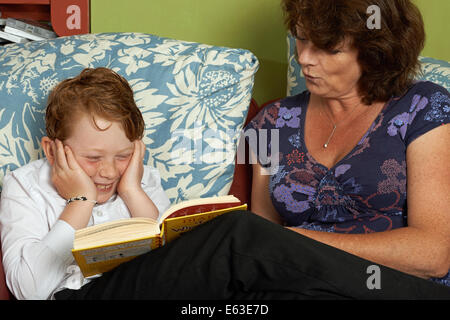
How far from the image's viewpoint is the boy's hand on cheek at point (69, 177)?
1.27 metres

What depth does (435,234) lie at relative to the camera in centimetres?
121

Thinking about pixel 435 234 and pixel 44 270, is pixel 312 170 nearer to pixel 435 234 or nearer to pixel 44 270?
pixel 435 234

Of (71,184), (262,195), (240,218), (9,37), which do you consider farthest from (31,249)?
(9,37)

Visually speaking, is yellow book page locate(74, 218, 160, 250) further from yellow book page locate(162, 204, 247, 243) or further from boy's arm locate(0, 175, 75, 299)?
boy's arm locate(0, 175, 75, 299)

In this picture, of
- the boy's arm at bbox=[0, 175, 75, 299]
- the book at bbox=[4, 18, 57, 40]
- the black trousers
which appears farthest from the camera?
the book at bbox=[4, 18, 57, 40]

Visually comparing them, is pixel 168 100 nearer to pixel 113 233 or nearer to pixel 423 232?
pixel 113 233

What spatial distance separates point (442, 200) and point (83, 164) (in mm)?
841

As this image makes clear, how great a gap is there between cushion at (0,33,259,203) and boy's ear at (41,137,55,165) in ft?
0.55

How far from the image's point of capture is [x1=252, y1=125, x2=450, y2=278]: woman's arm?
3.94ft

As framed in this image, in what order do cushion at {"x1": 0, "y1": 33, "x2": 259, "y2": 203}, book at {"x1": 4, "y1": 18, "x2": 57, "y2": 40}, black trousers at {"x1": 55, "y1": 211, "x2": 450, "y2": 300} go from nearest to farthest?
black trousers at {"x1": 55, "y1": 211, "x2": 450, "y2": 300} < cushion at {"x1": 0, "y1": 33, "x2": 259, "y2": 203} < book at {"x1": 4, "y1": 18, "x2": 57, "y2": 40}

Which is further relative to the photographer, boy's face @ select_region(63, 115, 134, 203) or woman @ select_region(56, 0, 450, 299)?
boy's face @ select_region(63, 115, 134, 203)

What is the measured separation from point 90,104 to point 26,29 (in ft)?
3.12

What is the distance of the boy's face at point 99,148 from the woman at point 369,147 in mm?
437

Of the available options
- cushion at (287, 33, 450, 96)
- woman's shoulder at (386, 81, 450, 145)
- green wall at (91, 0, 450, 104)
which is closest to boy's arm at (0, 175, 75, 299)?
woman's shoulder at (386, 81, 450, 145)
